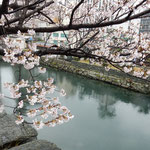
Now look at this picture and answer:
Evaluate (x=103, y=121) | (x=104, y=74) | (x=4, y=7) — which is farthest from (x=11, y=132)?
(x=104, y=74)

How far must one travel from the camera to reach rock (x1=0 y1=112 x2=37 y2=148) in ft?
11.9

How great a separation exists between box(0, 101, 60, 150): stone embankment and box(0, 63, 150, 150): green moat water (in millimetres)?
882

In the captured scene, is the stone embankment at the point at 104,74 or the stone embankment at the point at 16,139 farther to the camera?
the stone embankment at the point at 104,74

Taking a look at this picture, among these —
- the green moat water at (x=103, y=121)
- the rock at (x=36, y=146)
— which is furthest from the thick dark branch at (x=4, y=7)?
the green moat water at (x=103, y=121)

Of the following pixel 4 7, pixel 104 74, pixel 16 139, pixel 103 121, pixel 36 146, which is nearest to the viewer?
pixel 4 7

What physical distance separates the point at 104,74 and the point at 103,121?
5.64 metres

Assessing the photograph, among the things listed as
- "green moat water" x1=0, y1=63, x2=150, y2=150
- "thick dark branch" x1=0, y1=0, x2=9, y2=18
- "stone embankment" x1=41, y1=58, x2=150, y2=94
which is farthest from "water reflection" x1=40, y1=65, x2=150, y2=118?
"thick dark branch" x1=0, y1=0, x2=9, y2=18

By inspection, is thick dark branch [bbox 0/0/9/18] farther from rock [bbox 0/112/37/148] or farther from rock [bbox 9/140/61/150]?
rock [bbox 9/140/61/150]

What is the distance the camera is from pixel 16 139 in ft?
12.2

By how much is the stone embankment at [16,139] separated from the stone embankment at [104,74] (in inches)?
267

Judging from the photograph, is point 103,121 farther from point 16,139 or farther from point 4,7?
point 4,7

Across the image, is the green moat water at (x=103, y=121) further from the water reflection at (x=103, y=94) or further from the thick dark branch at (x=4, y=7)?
the thick dark branch at (x=4, y=7)

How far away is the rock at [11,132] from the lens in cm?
364

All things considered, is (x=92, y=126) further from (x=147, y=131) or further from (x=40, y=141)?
(x=40, y=141)
